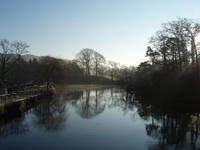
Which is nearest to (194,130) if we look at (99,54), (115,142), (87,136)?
Result: (115,142)

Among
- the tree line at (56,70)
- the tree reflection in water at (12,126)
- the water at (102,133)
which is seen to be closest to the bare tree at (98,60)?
the tree line at (56,70)

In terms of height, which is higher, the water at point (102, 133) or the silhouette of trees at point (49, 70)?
the silhouette of trees at point (49, 70)

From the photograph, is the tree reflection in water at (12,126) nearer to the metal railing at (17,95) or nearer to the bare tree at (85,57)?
the metal railing at (17,95)

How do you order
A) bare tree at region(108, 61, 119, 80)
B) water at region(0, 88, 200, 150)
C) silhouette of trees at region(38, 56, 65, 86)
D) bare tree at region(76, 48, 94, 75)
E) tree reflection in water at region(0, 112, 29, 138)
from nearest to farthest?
water at region(0, 88, 200, 150), tree reflection in water at region(0, 112, 29, 138), silhouette of trees at region(38, 56, 65, 86), bare tree at region(76, 48, 94, 75), bare tree at region(108, 61, 119, 80)

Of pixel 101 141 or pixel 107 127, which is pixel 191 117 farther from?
pixel 101 141

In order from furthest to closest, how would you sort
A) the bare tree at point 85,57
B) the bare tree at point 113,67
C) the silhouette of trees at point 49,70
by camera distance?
the bare tree at point 113,67, the bare tree at point 85,57, the silhouette of trees at point 49,70

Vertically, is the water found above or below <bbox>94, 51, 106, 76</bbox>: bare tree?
below

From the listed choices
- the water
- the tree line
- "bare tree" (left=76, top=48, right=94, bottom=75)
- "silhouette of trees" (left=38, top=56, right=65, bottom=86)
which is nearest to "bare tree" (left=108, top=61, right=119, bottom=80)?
the tree line

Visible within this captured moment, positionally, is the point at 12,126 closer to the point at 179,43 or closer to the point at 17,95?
the point at 17,95

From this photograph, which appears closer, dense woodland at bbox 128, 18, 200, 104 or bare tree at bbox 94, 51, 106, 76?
dense woodland at bbox 128, 18, 200, 104

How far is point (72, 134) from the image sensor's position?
12.6 m

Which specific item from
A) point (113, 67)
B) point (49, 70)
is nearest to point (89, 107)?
point (49, 70)

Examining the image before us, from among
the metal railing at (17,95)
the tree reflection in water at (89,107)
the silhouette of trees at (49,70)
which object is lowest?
the tree reflection in water at (89,107)

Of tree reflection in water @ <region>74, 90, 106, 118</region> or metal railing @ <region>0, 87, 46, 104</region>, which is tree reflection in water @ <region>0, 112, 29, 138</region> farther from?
tree reflection in water @ <region>74, 90, 106, 118</region>
